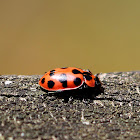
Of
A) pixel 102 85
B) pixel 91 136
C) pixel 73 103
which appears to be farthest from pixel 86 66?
pixel 91 136

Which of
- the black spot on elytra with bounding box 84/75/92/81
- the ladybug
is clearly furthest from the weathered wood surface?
the black spot on elytra with bounding box 84/75/92/81

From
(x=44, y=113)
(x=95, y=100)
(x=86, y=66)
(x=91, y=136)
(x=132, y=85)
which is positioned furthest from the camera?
(x=86, y=66)

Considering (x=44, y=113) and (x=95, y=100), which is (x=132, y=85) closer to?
(x=95, y=100)

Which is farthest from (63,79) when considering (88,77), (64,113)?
(64,113)

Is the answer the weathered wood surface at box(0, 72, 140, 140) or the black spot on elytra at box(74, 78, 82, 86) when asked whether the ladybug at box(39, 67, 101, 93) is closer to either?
the black spot on elytra at box(74, 78, 82, 86)

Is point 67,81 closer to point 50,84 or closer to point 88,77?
point 50,84

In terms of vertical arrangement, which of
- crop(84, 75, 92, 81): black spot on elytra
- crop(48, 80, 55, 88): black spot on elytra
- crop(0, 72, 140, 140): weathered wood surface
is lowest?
crop(0, 72, 140, 140): weathered wood surface

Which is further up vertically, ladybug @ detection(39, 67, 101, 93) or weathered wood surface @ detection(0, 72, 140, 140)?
ladybug @ detection(39, 67, 101, 93)
